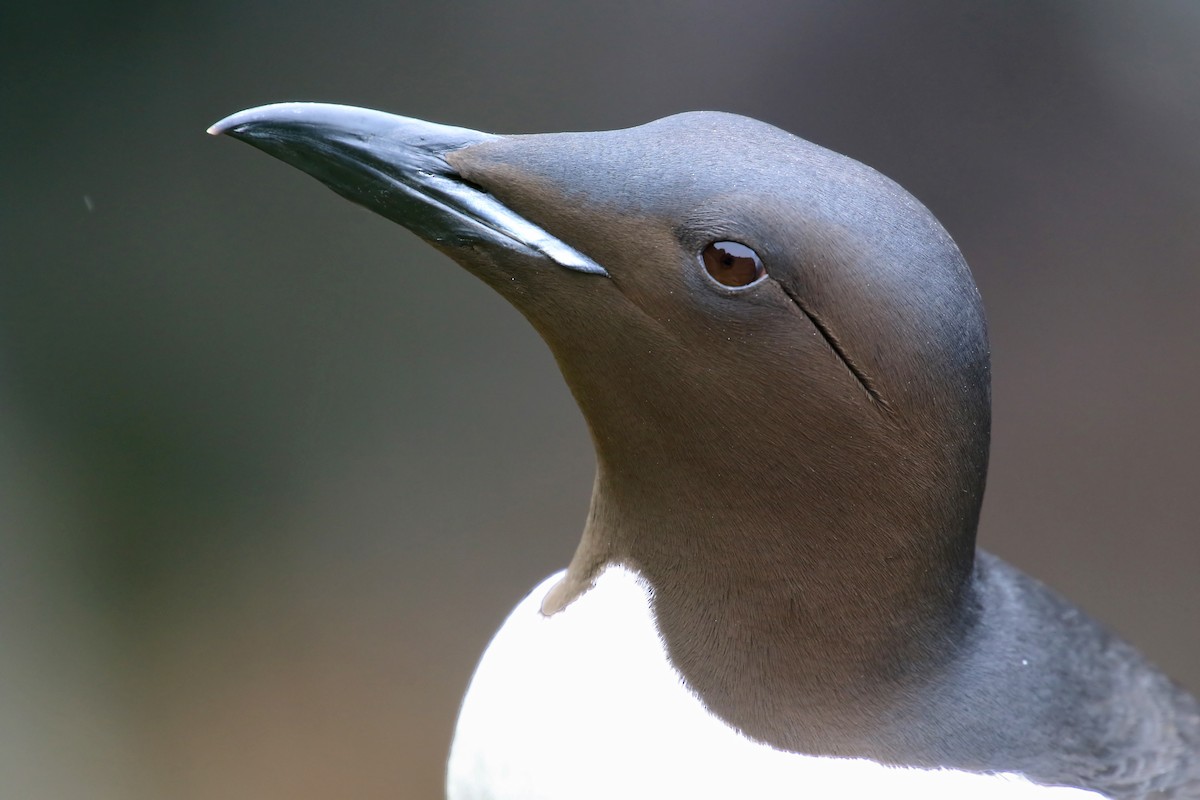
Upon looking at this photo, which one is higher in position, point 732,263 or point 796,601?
point 732,263

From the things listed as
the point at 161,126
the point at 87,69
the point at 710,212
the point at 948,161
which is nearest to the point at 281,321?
the point at 161,126

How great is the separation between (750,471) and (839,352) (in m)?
0.22

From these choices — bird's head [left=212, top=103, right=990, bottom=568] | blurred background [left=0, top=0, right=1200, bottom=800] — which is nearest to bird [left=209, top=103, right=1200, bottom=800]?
bird's head [left=212, top=103, right=990, bottom=568]

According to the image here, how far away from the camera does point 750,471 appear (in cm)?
172

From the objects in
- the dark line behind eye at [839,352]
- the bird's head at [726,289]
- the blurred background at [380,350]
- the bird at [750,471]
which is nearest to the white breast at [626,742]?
the bird at [750,471]

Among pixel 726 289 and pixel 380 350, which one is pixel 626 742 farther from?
pixel 380 350

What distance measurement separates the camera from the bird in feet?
5.21

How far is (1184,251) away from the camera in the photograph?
4.24 meters

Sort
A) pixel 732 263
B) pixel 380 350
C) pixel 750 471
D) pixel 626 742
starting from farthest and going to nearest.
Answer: pixel 380 350 < pixel 626 742 < pixel 750 471 < pixel 732 263

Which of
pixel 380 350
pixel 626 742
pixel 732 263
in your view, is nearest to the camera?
pixel 732 263

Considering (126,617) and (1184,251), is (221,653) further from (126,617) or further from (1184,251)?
(1184,251)

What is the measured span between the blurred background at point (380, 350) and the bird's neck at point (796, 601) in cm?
254

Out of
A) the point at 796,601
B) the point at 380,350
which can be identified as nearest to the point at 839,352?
the point at 796,601

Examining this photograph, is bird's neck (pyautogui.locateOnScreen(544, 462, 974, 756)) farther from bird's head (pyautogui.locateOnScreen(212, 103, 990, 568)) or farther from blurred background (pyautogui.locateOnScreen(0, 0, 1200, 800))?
blurred background (pyautogui.locateOnScreen(0, 0, 1200, 800))
